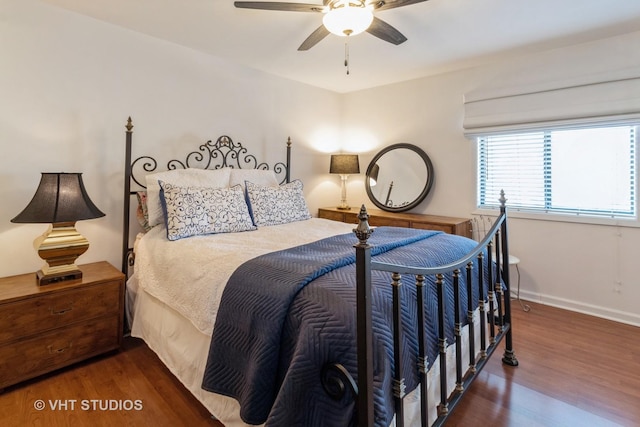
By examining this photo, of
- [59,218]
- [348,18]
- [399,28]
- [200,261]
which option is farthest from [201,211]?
[399,28]

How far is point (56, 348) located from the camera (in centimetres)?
192

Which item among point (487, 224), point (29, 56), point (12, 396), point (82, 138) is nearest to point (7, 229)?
point (82, 138)

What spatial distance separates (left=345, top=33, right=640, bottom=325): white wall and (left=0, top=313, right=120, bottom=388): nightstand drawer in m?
3.16

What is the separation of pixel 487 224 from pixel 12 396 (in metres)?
3.83

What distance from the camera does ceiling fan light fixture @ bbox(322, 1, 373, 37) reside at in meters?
1.68

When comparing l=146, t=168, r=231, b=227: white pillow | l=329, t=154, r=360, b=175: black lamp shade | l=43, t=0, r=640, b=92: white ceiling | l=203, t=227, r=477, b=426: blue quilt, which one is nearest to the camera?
l=203, t=227, r=477, b=426: blue quilt

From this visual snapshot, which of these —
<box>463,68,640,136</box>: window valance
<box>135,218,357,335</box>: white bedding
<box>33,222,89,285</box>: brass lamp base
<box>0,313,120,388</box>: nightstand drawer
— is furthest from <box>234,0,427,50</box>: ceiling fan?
<box>0,313,120,388</box>: nightstand drawer

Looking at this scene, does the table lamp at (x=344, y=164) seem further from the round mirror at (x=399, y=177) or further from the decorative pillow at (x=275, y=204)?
the decorative pillow at (x=275, y=204)

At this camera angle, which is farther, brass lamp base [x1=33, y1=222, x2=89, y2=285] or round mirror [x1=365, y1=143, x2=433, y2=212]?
round mirror [x1=365, y1=143, x2=433, y2=212]

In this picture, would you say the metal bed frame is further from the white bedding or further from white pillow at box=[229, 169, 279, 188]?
the white bedding

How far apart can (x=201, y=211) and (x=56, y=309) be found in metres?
1.00

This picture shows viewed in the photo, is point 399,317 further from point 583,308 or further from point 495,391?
point 583,308
